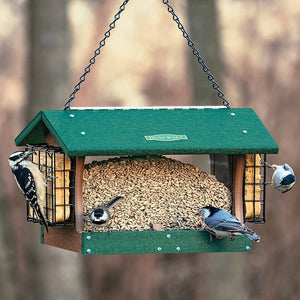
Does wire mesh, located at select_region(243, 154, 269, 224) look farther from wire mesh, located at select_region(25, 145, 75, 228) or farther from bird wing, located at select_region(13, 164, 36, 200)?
bird wing, located at select_region(13, 164, 36, 200)

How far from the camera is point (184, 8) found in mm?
11203

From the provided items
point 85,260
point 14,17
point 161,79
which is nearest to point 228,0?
point 161,79

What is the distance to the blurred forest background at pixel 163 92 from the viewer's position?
11.9 m

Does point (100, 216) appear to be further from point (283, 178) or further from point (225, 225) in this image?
point (283, 178)

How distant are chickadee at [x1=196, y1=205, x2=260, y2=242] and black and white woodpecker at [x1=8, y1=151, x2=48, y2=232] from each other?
1258mm

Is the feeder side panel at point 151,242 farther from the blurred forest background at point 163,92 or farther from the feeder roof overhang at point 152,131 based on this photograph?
the blurred forest background at point 163,92

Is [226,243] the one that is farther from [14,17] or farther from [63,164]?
[14,17]

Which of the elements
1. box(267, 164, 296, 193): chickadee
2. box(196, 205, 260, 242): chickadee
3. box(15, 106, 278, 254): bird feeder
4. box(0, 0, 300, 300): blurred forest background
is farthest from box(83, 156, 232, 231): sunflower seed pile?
box(0, 0, 300, 300): blurred forest background

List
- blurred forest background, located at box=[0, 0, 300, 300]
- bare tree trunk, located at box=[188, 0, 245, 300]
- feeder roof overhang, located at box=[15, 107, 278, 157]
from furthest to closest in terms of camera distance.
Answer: blurred forest background, located at box=[0, 0, 300, 300] → bare tree trunk, located at box=[188, 0, 245, 300] → feeder roof overhang, located at box=[15, 107, 278, 157]

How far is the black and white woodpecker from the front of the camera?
6.63 meters

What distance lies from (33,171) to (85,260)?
5165mm

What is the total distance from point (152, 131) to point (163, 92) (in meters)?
6.00

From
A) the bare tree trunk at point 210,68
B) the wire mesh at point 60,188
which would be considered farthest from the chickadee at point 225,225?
the bare tree trunk at point 210,68

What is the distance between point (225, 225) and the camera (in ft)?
20.8
